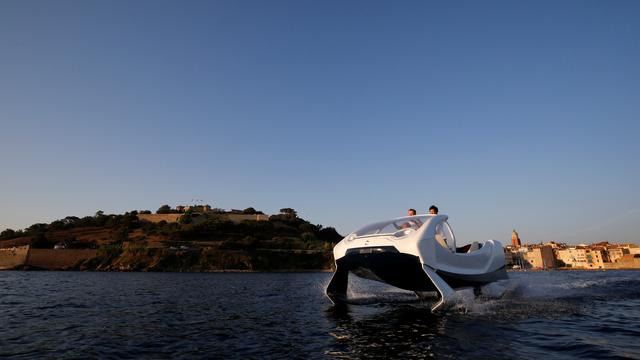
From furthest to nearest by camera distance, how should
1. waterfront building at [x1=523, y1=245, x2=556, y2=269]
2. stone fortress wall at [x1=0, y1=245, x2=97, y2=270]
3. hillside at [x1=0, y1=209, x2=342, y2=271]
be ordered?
waterfront building at [x1=523, y1=245, x2=556, y2=269]
hillside at [x1=0, y1=209, x2=342, y2=271]
stone fortress wall at [x1=0, y1=245, x2=97, y2=270]

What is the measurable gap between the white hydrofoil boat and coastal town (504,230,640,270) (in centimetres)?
11396

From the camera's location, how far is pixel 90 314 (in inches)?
589

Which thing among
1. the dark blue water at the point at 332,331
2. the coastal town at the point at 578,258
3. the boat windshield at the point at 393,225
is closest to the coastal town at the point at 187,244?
the coastal town at the point at 578,258

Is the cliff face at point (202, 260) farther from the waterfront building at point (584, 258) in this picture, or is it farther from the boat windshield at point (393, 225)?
the waterfront building at point (584, 258)

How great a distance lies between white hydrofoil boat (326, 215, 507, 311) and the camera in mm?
12383

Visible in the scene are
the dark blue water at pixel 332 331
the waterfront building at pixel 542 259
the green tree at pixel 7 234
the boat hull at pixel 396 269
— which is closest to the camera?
the dark blue water at pixel 332 331

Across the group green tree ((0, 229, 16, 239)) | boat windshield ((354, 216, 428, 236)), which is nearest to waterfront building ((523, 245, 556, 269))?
boat windshield ((354, 216, 428, 236))

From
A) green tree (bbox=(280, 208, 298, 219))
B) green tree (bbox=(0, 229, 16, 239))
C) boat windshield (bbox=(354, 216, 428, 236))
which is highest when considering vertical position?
green tree (bbox=(280, 208, 298, 219))

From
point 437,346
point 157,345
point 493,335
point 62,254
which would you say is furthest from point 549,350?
point 62,254

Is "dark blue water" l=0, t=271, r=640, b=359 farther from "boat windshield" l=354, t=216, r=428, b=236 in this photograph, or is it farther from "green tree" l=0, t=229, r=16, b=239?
"green tree" l=0, t=229, r=16, b=239

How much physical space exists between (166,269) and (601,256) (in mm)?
130755

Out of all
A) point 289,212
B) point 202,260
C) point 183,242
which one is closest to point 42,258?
point 183,242

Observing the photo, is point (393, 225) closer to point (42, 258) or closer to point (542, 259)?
point (42, 258)

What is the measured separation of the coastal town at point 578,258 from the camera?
11425 cm
